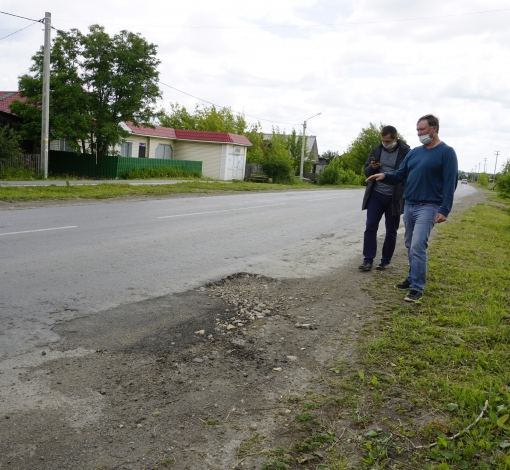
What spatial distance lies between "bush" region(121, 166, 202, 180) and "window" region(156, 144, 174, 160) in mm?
4199

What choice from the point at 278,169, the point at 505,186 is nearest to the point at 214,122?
A: the point at 278,169

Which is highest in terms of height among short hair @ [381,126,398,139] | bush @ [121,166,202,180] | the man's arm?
short hair @ [381,126,398,139]

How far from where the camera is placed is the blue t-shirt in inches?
221

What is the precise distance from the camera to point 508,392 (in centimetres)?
331

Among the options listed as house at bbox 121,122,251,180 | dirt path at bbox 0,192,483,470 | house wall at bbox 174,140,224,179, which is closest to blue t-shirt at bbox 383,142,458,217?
dirt path at bbox 0,192,483,470

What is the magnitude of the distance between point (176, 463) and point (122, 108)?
29379mm

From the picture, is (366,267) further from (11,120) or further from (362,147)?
(362,147)

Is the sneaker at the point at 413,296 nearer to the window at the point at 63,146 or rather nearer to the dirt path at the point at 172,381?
the dirt path at the point at 172,381

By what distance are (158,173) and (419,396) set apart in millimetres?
33692

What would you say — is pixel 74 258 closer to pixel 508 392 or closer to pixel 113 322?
pixel 113 322

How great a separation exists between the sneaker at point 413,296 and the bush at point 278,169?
1608 inches

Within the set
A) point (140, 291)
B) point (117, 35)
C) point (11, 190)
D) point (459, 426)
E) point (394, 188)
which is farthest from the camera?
point (117, 35)

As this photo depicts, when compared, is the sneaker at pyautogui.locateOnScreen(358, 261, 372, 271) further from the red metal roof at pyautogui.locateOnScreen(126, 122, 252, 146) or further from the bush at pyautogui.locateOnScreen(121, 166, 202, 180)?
the red metal roof at pyautogui.locateOnScreen(126, 122, 252, 146)

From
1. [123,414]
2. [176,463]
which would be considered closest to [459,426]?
[176,463]
